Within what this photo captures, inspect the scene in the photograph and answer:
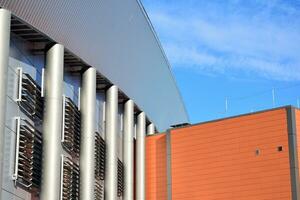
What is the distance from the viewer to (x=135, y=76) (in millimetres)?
44312

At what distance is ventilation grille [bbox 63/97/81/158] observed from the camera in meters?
30.6

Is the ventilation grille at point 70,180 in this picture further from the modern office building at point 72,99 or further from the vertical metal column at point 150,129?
the vertical metal column at point 150,129

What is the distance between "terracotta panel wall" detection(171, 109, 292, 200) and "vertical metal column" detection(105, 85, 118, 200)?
5.07 metres

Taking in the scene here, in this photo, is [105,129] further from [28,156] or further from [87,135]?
[28,156]

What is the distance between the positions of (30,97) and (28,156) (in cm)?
273

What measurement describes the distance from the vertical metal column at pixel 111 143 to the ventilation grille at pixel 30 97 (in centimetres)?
874

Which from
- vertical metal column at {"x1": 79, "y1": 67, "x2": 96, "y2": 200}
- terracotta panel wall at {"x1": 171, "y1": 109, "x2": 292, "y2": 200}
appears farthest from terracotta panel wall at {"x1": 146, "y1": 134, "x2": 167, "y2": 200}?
vertical metal column at {"x1": 79, "y1": 67, "x2": 96, "y2": 200}

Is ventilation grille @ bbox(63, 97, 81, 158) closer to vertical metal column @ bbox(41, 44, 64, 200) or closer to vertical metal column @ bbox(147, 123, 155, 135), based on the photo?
vertical metal column @ bbox(41, 44, 64, 200)

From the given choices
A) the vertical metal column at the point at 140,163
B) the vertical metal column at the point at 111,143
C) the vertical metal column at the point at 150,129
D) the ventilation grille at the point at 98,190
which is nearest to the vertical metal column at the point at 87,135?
the ventilation grille at the point at 98,190

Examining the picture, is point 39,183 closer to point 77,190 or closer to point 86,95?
point 77,190

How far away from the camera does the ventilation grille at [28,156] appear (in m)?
25.4

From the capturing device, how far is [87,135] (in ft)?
107

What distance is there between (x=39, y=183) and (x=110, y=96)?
1138cm

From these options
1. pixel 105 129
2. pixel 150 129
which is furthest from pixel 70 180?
pixel 150 129
